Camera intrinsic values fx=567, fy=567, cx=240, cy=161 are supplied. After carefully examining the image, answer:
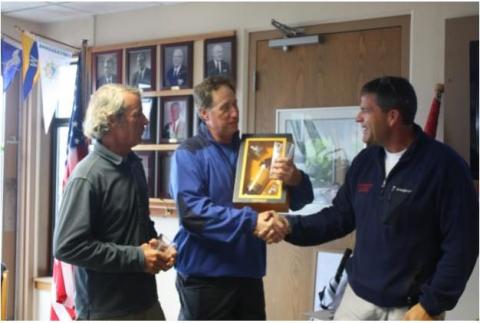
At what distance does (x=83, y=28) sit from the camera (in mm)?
4078

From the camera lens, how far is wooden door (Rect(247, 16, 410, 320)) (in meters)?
3.09

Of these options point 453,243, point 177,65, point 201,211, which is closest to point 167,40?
point 177,65

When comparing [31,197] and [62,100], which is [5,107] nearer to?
[62,100]

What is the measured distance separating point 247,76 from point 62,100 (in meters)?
1.63

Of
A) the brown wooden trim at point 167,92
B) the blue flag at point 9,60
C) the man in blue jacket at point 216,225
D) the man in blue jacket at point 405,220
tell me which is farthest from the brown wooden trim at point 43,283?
the man in blue jacket at point 405,220

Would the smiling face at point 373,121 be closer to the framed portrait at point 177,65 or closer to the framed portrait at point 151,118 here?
the framed portrait at point 177,65

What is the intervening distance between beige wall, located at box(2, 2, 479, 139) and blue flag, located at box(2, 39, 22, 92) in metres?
0.59

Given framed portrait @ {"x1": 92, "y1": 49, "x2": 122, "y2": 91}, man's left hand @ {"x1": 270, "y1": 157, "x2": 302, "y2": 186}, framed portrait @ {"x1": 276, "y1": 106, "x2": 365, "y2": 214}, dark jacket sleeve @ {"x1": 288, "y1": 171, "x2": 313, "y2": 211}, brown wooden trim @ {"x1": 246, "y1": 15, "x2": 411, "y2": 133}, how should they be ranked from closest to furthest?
1. man's left hand @ {"x1": 270, "y1": 157, "x2": 302, "y2": 186}
2. dark jacket sleeve @ {"x1": 288, "y1": 171, "x2": 313, "y2": 211}
3. brown wooden trim @ {"x1": 246, "y1": 15, "x2": 411, "y2": 133}
4. framed portrait @ {"x1": 276, "y1": 106, "x2": 365, "y2": 214}
5. framed portrait @ {"x1": 92, "y1": 49, "x2": 122, "y2": 91}

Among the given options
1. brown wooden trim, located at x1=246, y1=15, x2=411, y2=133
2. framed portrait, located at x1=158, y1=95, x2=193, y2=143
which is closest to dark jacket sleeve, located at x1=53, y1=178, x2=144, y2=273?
brown wooden trim, located at x1=246, y1=15, x2=411, y2=133

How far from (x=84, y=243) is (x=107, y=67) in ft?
8.07

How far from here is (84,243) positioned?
1707mm

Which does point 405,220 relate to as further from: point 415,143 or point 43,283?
point 43,283

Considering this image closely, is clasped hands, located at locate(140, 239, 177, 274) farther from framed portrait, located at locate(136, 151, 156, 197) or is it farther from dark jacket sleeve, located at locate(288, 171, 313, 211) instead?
framed portrait, located at locate(136, 151, 156, 197)

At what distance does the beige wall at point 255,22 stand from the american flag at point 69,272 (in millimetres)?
698
